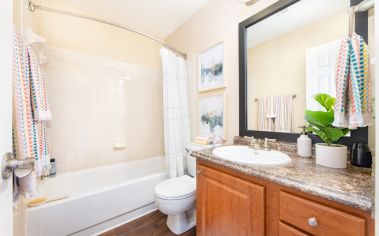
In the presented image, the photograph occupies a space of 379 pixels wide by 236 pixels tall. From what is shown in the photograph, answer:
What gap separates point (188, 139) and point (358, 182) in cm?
159

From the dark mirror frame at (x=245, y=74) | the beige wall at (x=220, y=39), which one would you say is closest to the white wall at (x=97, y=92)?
the beige wall at (x=220, y=39)

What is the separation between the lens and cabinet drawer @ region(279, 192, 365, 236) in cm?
53

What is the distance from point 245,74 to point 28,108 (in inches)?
65.2

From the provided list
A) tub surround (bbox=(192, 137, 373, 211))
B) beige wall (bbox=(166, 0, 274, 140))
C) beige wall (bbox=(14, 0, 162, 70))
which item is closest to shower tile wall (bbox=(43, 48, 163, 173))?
beige wall (bbox=(14, 0, 162, 70))

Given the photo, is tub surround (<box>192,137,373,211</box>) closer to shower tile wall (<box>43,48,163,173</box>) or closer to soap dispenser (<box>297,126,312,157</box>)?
soap dispenser (<box>297,126,312,157</box>)

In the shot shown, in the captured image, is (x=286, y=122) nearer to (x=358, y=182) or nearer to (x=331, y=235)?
(x=358, y=182)

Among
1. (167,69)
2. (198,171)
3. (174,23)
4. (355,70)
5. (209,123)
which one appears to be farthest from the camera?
(174,23)

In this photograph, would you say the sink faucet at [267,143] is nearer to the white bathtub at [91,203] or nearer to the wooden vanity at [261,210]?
the wooden vanity at [261,210]

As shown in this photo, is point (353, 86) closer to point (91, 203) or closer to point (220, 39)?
point (220, 39)

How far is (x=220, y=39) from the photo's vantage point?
1.68 metres

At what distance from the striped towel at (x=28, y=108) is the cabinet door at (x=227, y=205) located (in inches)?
38.2

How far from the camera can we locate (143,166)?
2387 mm

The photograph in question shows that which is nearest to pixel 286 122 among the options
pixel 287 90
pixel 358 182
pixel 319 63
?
pixel 287 90

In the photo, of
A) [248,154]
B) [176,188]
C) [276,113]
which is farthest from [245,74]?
[176,188]
